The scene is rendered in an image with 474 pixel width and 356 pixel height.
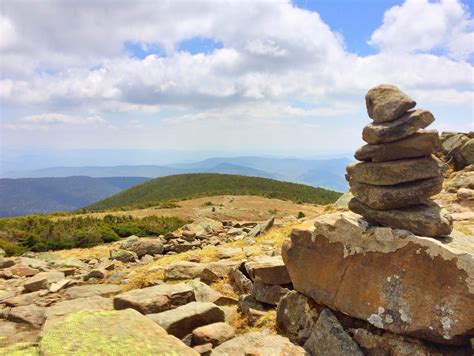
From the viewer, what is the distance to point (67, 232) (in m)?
36.0

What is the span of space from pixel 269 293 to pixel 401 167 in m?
5.37

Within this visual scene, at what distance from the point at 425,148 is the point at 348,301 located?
4285 millimetres

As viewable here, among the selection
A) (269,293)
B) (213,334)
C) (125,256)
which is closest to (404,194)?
(269,293)

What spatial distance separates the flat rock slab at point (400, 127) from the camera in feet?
30.7

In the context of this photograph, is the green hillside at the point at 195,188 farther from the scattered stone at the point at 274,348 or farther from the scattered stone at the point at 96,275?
the scattered stone at the point at 274,348

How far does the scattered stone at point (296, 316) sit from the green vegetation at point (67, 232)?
2773 cm

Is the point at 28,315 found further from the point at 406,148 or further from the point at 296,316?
the point at 406,148

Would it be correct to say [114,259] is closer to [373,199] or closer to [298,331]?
[298,331]

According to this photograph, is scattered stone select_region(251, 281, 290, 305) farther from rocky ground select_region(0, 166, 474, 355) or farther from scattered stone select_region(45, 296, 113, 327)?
scattered stone select_region(45, 296, 113, 327)

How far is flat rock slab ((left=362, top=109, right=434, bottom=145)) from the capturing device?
30.7 ft

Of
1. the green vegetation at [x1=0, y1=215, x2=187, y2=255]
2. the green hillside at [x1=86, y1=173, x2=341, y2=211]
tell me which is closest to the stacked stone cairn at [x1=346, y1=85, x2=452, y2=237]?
the green vegetation at [x1=0, y1=215, x2=187, y2=255]

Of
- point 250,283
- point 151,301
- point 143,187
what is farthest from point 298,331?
point 143,187

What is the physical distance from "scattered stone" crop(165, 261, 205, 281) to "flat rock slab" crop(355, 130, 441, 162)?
27.6ft

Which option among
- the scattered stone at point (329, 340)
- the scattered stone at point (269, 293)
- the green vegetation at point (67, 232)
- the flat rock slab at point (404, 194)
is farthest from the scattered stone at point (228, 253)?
the green vegetation at point (67, 232)
